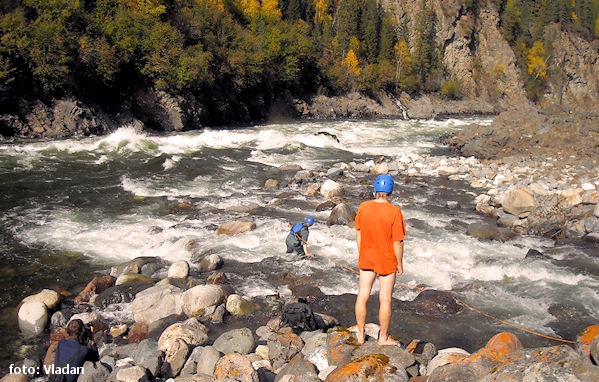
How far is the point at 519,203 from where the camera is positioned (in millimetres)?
13328

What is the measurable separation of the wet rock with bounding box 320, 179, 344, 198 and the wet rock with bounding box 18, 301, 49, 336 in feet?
33.6

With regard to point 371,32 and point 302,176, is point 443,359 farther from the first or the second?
point 371,32

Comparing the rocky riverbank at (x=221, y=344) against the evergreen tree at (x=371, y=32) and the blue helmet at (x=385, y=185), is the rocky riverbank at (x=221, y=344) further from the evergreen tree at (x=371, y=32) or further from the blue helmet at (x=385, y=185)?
the evergreen tree at (x=371, y=32)

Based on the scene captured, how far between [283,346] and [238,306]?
2082 mm

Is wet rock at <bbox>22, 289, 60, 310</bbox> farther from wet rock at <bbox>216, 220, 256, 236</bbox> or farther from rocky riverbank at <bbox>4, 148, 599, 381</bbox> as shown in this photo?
wet rock at <bbox>216, 220, 256, 236</bbox>

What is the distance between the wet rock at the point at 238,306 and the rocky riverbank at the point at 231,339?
0.07ft

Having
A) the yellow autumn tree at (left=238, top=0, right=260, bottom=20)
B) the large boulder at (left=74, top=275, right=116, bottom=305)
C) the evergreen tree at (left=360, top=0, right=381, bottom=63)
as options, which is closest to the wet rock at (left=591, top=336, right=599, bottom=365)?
the large boulder at (left=74, top=275, right=116, bottom=305)

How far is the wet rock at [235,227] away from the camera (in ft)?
39.6

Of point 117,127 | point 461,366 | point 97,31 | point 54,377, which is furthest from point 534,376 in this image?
point 97,31

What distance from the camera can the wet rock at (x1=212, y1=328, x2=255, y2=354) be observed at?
254 inches

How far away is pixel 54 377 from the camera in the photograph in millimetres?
5887

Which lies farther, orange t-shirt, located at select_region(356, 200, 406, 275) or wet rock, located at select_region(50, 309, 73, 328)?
wet rock, located at select_region(50, 309, 73, 328)

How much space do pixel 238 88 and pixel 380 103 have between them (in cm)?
3006

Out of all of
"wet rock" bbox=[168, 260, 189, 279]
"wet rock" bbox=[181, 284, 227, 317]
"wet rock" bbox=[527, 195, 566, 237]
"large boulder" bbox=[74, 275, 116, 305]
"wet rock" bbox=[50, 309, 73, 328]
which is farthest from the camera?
"wet rock" bbox=[527, 195, 566, 237]
